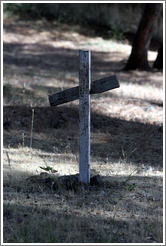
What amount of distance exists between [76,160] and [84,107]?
1.57 metres

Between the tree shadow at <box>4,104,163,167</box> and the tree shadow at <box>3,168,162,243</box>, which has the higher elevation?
the tree shadow at <box>4,104,163,167</box>

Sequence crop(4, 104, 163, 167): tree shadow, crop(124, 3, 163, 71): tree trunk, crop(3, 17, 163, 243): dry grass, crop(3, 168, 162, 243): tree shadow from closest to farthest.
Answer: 1. crop(3, 168, 162, 243): tree shadow
2. crop(3, 17, 163, 243): dry grass
3. crop(4, 104, 163, 167): tree shadow
4. crop(124, 3, 163, 71): tree trunk

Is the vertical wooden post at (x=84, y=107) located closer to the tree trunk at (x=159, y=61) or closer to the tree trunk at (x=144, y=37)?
the tree trunk at (x=144, y=37)

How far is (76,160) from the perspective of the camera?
523cm

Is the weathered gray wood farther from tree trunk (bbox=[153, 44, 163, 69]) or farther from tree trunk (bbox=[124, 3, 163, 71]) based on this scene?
tree trunk (bbox=[153, 44, 163, 69])

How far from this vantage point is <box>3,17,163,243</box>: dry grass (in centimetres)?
311

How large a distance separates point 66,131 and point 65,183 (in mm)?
2886

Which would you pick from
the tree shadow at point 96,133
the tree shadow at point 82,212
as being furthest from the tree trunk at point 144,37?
the tree shadow at point 82,212

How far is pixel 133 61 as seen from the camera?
12984 mm

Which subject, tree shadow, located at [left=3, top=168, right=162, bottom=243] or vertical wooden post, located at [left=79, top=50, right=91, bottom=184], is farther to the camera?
vertical wooden post, located at [left=79, top=50, right=91, bottom=184]

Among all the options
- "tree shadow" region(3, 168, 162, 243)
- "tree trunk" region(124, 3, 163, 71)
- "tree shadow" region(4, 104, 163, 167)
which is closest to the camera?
"tree shadow" region(3, 168, 162, 243)

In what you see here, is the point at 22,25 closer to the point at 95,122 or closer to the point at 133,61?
the point at 133,61

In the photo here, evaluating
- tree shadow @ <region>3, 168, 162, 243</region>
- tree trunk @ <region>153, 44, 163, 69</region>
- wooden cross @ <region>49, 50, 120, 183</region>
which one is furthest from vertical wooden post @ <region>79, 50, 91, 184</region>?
tree trunk @ <region>153, 44, 163, 69</region>

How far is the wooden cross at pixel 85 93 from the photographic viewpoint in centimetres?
383
